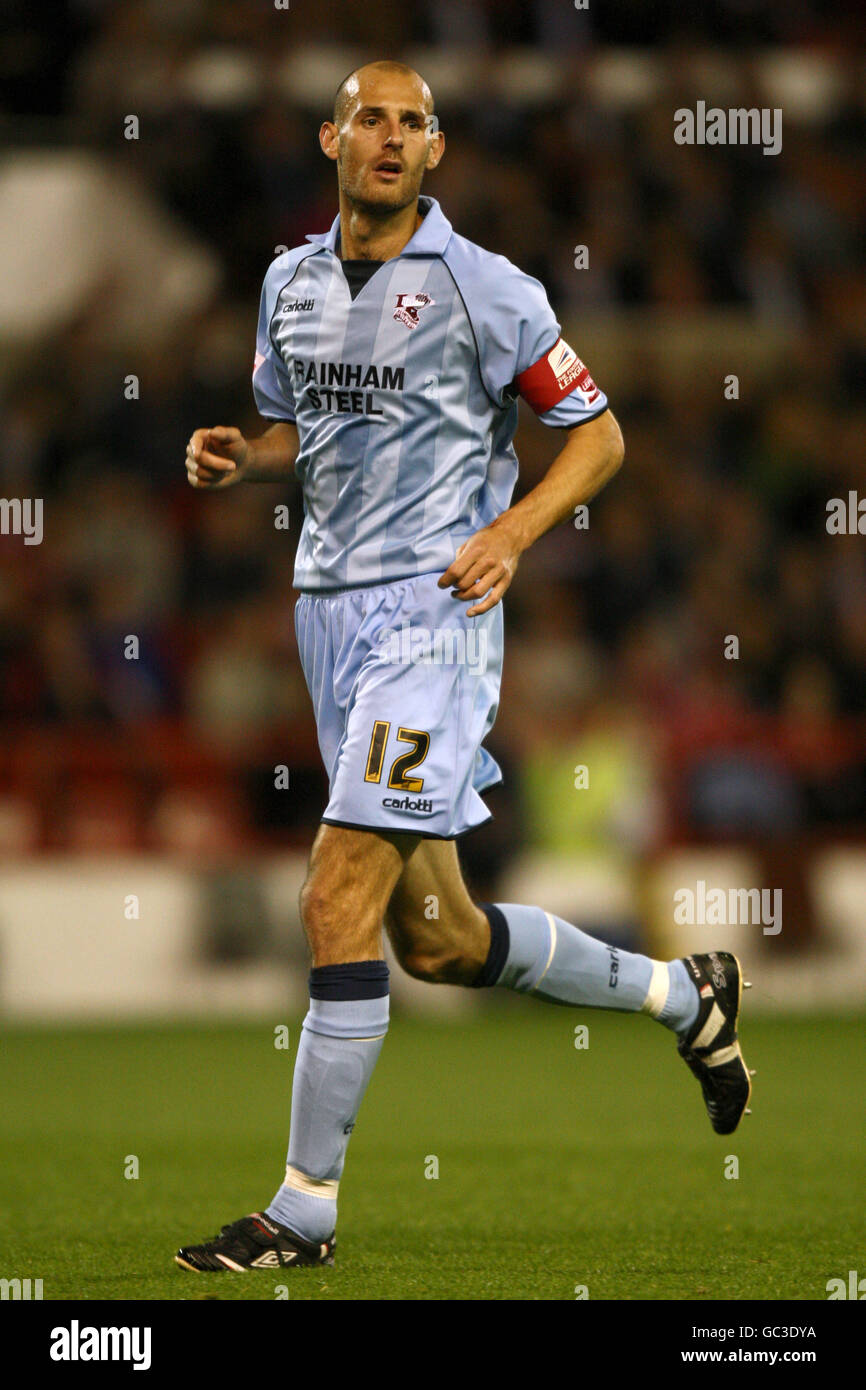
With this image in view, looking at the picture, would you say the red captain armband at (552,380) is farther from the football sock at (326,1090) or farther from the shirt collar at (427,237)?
the football sock at (326,1090)

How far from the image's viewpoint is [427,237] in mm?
4539

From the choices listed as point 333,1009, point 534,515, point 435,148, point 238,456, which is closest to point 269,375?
point 238,456

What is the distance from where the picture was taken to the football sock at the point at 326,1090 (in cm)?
426

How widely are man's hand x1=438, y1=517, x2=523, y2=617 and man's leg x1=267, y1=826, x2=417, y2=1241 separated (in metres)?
0.52

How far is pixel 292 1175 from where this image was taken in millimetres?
4297

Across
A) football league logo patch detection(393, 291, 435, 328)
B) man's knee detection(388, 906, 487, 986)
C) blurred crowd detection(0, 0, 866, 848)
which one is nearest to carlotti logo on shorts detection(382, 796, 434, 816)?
man's knee detection(388, 906, 487, 986)

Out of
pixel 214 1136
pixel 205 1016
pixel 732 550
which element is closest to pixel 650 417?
pixel 732 550

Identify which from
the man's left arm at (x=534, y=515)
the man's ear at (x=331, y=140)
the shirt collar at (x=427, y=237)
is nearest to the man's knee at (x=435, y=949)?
the man's left arm at (x=534, y=515)

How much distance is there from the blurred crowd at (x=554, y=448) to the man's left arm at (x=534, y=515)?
264 inches
